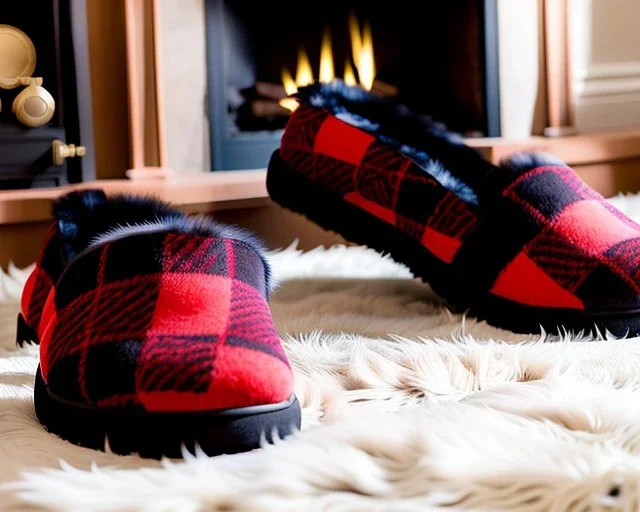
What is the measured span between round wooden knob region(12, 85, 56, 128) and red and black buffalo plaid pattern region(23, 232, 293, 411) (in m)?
0.61

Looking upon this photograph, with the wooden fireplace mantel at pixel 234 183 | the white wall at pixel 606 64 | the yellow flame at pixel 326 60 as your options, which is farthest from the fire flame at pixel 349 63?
the white wall at pixel 606 64

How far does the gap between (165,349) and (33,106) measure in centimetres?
76

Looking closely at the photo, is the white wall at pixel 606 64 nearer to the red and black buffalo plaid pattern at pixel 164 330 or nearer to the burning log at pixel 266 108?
the burning log at pixel 266 108

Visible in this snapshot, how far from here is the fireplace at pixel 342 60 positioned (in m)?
1.48

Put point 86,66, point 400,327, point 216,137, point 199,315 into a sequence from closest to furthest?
1. point 199,315
2. point 400,327
3. point 86,66
4. point 216,137

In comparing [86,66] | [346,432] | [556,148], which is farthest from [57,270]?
[556,148]

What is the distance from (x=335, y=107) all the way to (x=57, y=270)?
36cm

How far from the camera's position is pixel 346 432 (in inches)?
17.9

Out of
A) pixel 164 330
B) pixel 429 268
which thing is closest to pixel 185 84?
pixel 429 268

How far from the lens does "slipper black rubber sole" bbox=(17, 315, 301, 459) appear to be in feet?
1.51

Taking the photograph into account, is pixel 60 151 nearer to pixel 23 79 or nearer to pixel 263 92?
pixel 23 79

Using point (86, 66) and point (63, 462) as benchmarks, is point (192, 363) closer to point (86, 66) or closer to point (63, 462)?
point (63, 462)

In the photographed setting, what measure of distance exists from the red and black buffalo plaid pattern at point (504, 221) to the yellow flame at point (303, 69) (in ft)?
2.46

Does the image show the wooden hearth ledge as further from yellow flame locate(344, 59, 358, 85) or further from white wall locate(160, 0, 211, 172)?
yellow flame locate(344, 59, 358, 85)
